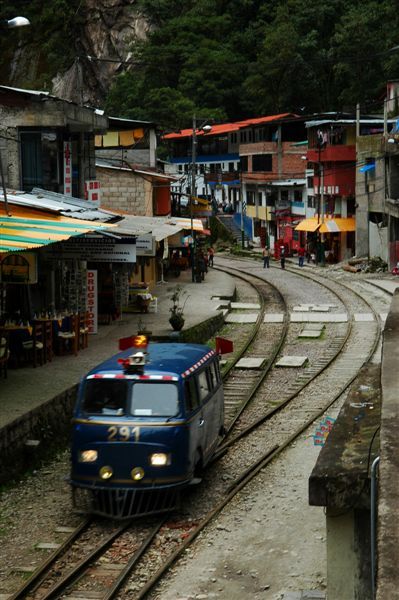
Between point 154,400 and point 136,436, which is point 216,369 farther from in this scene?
point 136,436

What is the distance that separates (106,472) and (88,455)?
0.35 m

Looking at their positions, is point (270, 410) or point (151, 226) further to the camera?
point (151, 226)

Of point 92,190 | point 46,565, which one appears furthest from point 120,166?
point 46,565

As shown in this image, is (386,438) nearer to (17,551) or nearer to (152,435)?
(152,435)

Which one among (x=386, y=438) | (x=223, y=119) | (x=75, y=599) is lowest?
(x=75, y=599)

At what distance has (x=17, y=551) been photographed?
12297 millimetres

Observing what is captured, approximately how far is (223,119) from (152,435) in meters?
73.5

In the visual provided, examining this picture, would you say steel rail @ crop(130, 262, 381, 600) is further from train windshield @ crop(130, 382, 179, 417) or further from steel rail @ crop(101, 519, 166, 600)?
train windshield @ crop(130, 382, 179, 417)

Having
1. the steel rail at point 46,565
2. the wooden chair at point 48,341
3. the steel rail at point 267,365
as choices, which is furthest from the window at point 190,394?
the wooden chair at point 48,341

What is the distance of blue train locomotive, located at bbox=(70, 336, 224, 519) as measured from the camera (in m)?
12.6

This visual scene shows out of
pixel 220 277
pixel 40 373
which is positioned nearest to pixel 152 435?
pixel 40 373

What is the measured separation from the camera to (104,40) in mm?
97188

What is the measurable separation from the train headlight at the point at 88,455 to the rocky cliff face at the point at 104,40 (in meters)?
84.6

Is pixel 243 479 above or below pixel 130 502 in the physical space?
below
